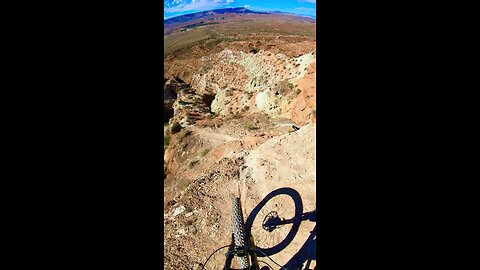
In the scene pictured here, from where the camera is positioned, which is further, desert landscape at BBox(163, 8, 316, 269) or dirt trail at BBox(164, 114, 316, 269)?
desert landscape at BBox(163, 8, 316, 269)

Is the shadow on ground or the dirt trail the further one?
the dirt trail

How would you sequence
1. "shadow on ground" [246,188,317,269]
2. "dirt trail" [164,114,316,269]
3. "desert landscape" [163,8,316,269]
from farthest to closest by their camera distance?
"desert landscape" [163,8,316,269], "dirt trail" [164,114,316,269], "shadow on ground" [246,188,317,269]

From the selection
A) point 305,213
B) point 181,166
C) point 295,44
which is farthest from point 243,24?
point 305,213

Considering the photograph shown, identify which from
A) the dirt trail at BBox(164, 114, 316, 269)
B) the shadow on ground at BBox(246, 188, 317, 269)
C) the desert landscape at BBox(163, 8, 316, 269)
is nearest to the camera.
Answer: the shadow on ground at BBox(246, 188, 317, 269)

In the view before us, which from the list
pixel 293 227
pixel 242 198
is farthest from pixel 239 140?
pixel 293 227

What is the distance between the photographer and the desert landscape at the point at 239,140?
230 inches

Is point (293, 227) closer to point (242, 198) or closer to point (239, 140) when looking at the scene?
point (242, 198)

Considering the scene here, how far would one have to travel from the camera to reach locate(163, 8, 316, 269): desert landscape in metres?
5.85

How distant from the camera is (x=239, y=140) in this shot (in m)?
10.5
